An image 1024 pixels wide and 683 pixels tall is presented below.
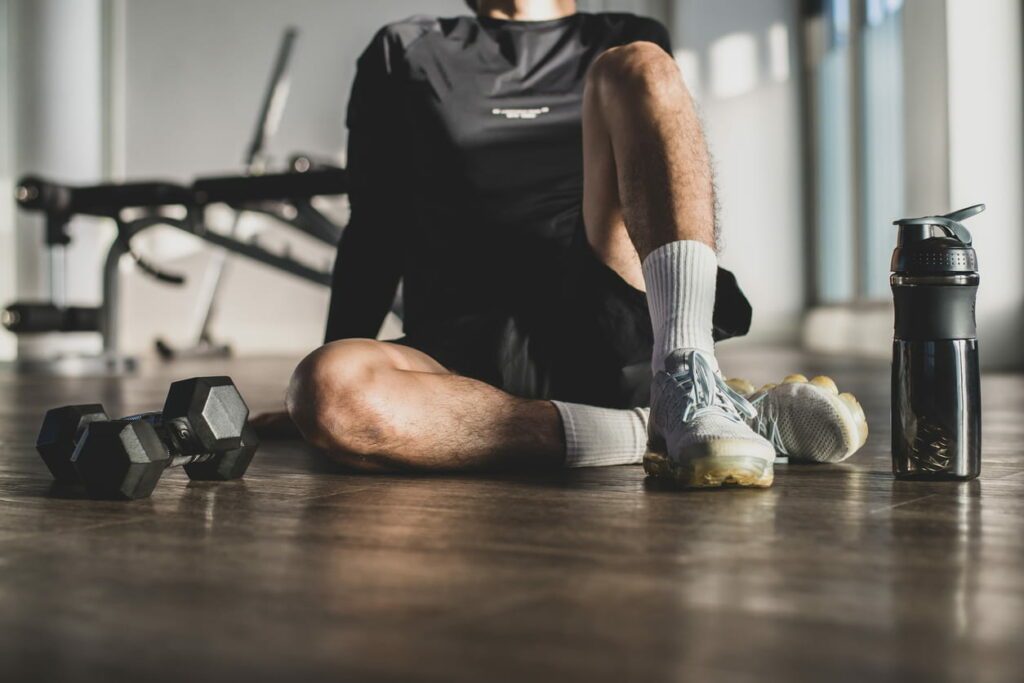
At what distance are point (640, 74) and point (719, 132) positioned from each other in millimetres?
5117

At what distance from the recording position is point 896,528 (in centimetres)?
83

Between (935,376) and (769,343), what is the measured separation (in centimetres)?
531

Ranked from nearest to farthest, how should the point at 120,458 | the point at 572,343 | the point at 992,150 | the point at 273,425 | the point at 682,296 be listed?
the point at 120,458
the point at 682,296
the point at 572,343
the point at 273,425
the point at 992,150

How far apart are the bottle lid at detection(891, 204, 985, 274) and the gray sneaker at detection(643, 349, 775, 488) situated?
0.64ft

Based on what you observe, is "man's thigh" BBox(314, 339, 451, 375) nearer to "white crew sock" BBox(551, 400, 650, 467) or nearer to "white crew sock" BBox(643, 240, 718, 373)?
"white crew sock" BBox(551, 400, 650, 467)

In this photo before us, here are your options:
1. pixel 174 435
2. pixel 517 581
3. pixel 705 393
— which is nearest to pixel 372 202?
pixel 174 435

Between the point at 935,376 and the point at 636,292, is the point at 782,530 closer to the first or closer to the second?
the point at 935,376

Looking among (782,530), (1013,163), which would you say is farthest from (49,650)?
(1013,163)

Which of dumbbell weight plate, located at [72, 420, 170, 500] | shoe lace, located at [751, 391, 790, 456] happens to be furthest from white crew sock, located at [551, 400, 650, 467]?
dumbbell weight plate, located at [72, 420, 170, 500]

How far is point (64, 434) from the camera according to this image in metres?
1.11

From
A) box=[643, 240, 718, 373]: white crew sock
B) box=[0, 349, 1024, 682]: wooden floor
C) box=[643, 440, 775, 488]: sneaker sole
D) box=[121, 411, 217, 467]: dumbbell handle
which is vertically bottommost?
box=[0, 349, 1024, 682]: wooden floor

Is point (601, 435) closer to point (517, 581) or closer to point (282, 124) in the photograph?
point (517, 581)

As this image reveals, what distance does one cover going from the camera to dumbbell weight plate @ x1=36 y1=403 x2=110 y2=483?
43.6 inches

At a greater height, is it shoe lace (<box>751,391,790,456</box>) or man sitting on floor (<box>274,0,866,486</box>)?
man sitting on floor (<box>274,0,866,486</box>)
